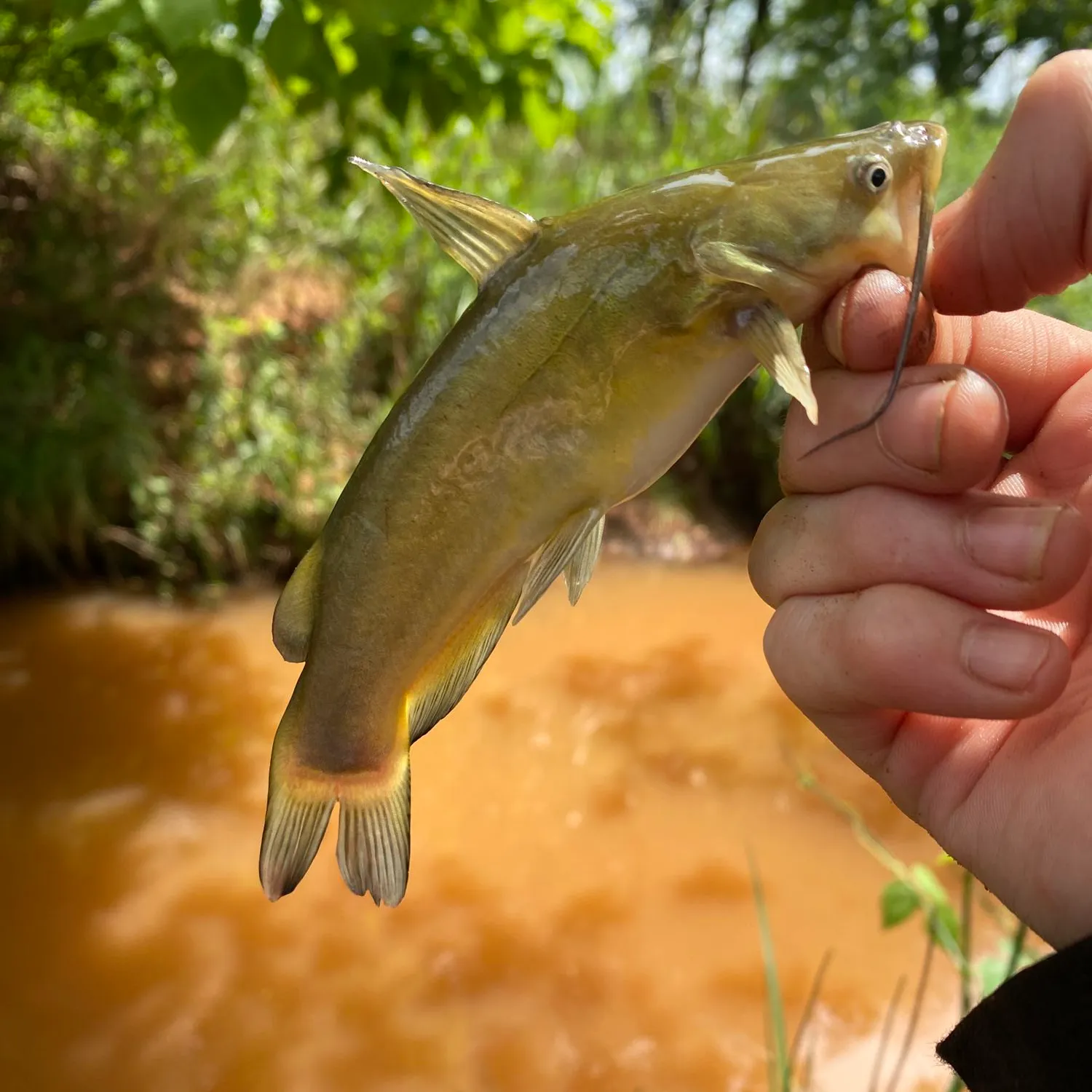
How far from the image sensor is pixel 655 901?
2842mm

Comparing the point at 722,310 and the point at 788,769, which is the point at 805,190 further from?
the point at 788,769

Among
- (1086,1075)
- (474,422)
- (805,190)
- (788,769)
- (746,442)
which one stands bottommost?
(788,769)

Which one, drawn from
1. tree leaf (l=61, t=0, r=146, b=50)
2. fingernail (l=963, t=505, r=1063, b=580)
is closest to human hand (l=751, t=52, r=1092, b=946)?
fingernail (l=963, t=505, r=1063, b=580)

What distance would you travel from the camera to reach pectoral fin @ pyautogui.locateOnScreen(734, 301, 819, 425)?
2.91 ft

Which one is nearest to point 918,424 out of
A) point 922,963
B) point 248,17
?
point 248,17

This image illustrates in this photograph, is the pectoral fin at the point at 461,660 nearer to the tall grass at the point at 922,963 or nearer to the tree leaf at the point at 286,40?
the tall grass at the point at 922,963

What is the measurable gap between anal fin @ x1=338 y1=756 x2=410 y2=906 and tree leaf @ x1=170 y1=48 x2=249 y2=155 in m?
1.70

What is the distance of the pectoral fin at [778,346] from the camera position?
0.89 metres

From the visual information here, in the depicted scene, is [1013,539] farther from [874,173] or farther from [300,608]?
[300,608]

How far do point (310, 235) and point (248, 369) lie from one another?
105 centimetres

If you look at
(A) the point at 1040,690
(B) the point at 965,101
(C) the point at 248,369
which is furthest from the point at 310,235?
(B) the point at 965,101

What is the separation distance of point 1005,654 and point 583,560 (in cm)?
48

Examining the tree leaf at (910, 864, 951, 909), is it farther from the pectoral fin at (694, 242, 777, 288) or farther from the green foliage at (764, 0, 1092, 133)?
the green foliage at (764, 0, 1092, 133)

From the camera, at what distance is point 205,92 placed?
2.08 metres
